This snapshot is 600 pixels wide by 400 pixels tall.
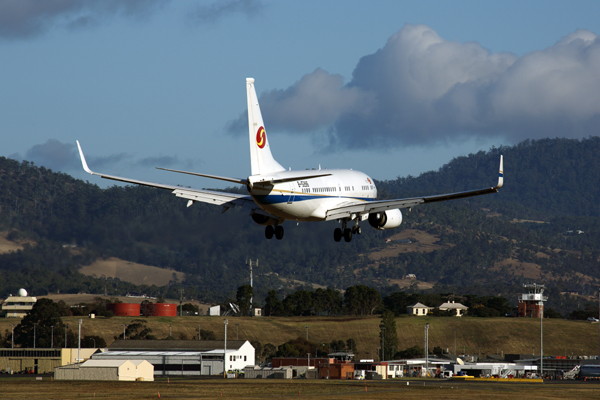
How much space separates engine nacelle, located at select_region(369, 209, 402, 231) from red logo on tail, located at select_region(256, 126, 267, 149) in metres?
12.6

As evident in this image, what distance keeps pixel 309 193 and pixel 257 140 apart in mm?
5936

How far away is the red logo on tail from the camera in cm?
5366

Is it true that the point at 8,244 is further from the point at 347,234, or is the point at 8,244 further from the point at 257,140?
the point at 257,140

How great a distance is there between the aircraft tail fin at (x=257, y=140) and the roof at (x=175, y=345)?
8630 centimetres

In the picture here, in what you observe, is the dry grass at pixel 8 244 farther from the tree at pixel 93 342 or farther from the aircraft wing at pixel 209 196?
the aircraft wing at pixel 209 196

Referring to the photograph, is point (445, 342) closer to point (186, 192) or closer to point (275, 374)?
point (275, 374)

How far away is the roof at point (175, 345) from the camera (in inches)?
5389

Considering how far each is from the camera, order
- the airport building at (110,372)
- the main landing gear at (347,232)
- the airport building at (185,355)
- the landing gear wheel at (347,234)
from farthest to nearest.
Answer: the airport building at (185,355), the airport building at (110,372), the landing gear wheel at (347,234), the main landing gear at (347,232)

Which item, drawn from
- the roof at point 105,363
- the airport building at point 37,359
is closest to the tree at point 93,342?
the airport building at point 37,359

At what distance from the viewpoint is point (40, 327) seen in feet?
554

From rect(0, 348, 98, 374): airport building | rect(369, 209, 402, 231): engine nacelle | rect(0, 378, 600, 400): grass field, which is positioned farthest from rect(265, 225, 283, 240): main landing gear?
rect(0, 348, 98, 374): airport building

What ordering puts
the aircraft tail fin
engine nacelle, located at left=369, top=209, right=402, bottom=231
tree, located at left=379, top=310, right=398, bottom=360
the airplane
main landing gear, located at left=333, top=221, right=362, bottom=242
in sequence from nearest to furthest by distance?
the airplane
the aircraft tail fin
main landing gear, located at left=333, top=221, right=362, bottom=242
engine nacelle, located at left=369, top=209, right=402, bottom=231
tree, located at left=379, top=310, right=398, bottom=360

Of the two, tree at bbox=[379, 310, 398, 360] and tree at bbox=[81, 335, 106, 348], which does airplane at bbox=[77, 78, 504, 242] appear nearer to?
tree at bbox=[379, 310, 398, 360]

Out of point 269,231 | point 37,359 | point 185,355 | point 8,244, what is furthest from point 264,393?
point 8,244
